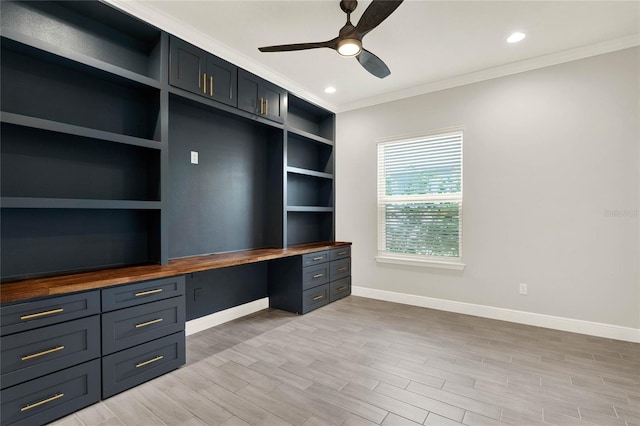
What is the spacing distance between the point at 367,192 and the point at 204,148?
243cm

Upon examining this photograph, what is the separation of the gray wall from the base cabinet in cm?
101

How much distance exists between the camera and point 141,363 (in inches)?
87.7

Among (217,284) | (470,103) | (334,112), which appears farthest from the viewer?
(334,112)

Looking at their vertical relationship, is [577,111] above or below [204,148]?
above

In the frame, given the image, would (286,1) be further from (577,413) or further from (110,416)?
(577,413)

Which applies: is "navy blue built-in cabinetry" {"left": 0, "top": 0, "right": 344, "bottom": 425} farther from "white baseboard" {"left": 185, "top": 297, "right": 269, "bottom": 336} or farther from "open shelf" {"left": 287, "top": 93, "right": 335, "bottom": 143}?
"open shelf" {"left": 287, "top": 93, "right": 335, "bottom": 143}

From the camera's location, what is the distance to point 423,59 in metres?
3.41

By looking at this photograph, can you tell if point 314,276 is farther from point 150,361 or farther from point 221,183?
point 150,361

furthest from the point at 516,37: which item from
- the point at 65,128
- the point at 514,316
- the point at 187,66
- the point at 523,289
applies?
the point at 65,128

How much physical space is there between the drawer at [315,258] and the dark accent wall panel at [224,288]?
0.64 metres

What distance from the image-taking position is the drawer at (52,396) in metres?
1.69

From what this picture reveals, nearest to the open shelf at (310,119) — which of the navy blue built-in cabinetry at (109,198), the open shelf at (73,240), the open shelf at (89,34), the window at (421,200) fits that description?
the navy blue built-in cabinetry at (109,198)

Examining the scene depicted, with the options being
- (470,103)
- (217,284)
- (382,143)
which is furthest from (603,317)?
(217,284)

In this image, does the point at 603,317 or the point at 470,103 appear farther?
the point at 470,103
